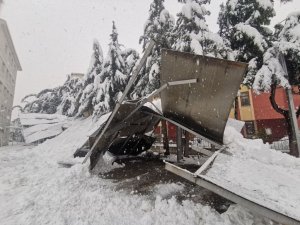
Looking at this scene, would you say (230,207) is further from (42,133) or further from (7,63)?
(7,63)

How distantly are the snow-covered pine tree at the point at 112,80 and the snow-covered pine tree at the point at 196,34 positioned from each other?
6131mm

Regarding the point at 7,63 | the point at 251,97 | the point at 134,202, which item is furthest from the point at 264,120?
the point at 7,63

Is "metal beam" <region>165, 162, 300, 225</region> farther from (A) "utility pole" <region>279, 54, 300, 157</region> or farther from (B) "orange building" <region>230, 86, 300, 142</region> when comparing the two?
(B) "orange building" <region>230, 86, 300, 142</region>

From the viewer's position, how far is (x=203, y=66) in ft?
16.9

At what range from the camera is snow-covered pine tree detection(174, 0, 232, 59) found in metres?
10.2

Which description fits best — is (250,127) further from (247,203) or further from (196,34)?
(247,203)

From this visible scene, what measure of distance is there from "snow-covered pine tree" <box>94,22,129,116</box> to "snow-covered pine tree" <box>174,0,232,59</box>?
6131mm

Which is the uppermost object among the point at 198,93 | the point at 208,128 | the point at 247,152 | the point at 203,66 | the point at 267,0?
the point at 267,0

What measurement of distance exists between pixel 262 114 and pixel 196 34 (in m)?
15.7

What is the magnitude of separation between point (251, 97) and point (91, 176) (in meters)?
21.3

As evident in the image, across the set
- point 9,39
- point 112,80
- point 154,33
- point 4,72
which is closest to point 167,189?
point 154,33

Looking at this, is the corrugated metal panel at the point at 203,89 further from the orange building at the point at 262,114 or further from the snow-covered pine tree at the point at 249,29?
the orange building at the point at 262,114

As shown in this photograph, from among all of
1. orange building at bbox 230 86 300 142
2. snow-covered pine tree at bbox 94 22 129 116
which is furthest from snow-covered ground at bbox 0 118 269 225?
orange building at bbox 230 86 300 142

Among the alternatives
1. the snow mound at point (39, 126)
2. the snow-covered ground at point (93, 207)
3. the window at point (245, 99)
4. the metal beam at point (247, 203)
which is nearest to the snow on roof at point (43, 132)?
the snow mound at point (39, 126)
